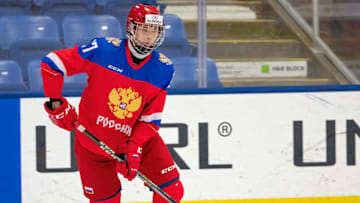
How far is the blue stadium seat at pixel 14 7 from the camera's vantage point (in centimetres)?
338

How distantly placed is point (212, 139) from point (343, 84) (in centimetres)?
87

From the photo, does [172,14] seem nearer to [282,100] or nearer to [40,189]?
[282,100]

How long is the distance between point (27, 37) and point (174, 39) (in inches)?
33.7

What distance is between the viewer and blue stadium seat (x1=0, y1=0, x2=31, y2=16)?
338 cm

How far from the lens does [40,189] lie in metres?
3.29

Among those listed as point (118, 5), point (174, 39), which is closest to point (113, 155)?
point (174, 39)

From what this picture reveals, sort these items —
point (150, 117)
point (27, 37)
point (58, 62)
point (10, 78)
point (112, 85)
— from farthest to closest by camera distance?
1. point (27, 37)
2. point (10, 78)
3. point (150, 117)
4. point (112, 85)
5. point (58, 62)

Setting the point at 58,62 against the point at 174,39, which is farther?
the point at 174,39

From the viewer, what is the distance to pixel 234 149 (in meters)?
3.41

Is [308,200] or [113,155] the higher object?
[113,155]

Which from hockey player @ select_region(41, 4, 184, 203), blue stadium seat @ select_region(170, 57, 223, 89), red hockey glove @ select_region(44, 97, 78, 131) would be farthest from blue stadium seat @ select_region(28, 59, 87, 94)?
red hockey glove @ select_region(44, 97, 78, 131)

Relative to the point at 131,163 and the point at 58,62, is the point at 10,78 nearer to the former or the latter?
the point at 58,62

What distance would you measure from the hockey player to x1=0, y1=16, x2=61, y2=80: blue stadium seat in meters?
0.90

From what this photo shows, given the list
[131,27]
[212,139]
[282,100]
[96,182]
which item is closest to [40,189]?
[96,182]
